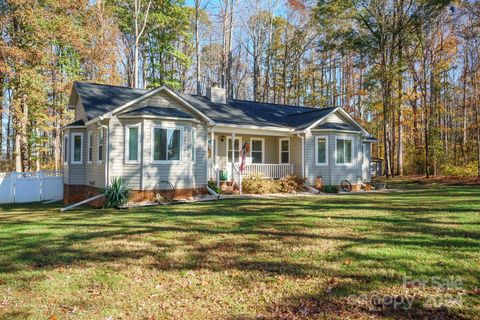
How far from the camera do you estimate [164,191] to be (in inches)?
547

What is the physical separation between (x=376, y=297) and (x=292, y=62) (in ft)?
113

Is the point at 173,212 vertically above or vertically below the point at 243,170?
below

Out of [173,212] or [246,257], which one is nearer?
[246,257]

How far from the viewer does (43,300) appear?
411cm

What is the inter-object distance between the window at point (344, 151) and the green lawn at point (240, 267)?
31.0 ft

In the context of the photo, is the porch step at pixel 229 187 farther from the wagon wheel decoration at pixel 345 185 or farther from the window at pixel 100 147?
the wagon wheel decoration at pixel 345 185

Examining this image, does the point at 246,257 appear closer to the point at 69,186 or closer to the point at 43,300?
the point at 43,300

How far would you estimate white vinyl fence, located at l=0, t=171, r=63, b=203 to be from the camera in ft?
52.8

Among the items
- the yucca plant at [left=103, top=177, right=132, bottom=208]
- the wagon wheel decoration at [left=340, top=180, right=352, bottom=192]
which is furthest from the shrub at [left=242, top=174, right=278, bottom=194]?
the yucca plant at [left=103, top=177, right=132, bottom=208]

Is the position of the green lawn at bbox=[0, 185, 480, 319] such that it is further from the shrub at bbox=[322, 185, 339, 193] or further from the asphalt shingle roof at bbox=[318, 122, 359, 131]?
the asphalt shingle roof at bbox=[318, 122, 359, 131]

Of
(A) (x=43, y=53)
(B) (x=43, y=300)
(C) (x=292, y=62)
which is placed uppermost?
(C) (x=292, y=62)

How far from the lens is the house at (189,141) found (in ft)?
44.3

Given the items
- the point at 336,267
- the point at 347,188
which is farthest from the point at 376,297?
the point at 347,188

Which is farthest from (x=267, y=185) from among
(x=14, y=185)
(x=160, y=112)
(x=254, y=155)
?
(x=14, y=185)
